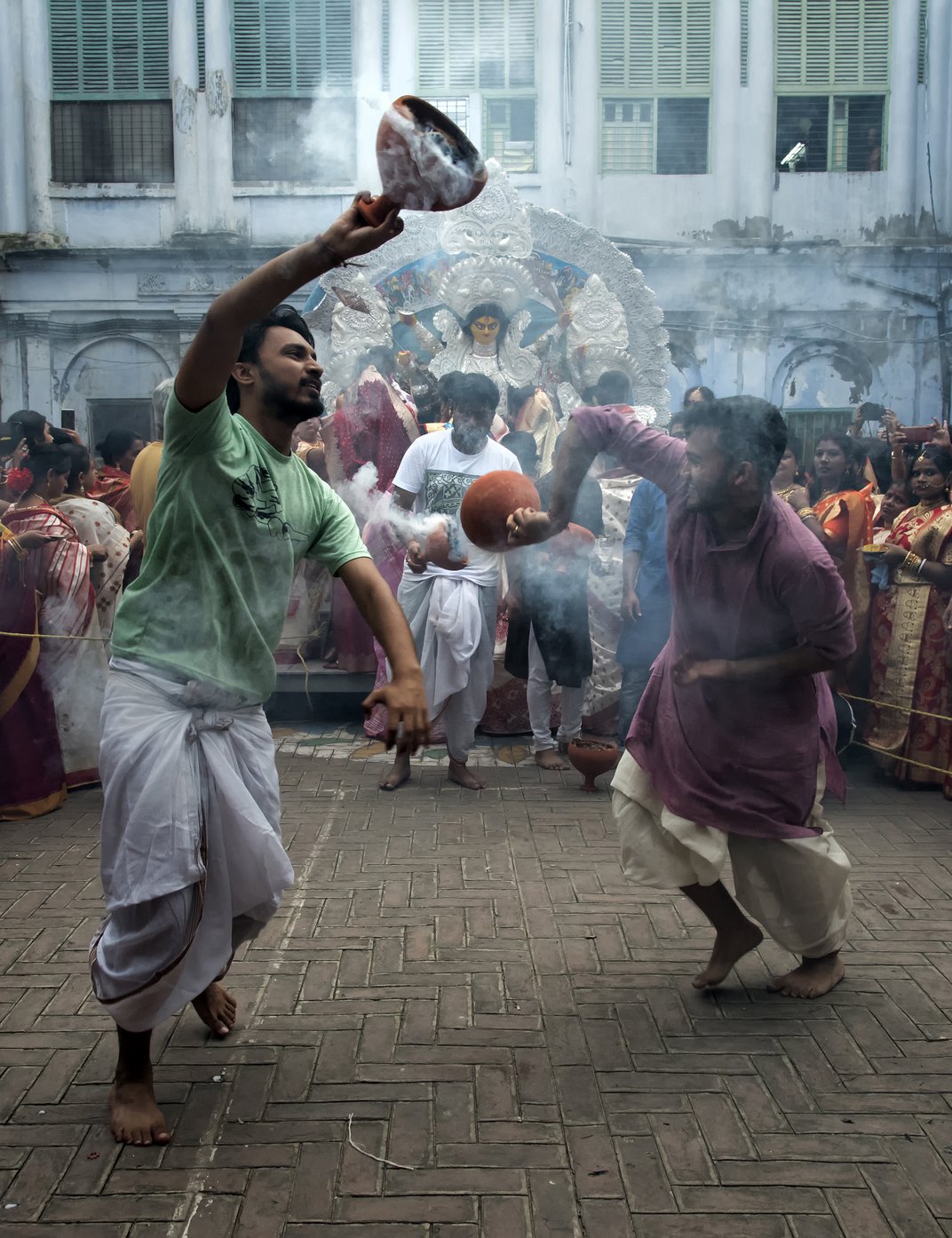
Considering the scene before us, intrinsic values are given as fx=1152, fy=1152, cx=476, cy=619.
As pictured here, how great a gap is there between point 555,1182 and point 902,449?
527cm

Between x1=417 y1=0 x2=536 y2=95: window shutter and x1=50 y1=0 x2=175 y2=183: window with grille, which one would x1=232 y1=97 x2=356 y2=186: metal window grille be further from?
x1=417 y1=0 x2=536 y2=95: window shutter

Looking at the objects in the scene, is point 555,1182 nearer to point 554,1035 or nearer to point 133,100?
point 554,1035

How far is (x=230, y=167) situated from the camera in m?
8.89

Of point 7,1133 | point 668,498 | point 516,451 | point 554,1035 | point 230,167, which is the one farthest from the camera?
point 230,167

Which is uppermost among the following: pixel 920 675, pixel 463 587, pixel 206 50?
pixel 206 50

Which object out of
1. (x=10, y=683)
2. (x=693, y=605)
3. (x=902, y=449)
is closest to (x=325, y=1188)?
(x=693, y=605)

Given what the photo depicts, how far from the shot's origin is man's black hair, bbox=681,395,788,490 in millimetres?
3240

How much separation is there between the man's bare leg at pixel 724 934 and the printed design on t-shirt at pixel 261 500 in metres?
1.70

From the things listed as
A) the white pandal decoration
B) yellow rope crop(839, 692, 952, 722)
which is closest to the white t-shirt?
yellow rope crop(839, 692, 952, 722)

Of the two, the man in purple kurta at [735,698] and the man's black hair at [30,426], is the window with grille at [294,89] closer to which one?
the man's black hair at [30,426]

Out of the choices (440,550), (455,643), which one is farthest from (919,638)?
(440,550)

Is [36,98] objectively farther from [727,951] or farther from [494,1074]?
[494,1074]

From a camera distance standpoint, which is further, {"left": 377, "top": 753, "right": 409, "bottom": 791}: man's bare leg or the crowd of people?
{"left": 377, "top": 753, "right": 409, "bottom": 791}: man's bare leg

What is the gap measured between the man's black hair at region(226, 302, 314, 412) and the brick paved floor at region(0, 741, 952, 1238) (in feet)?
5.82
